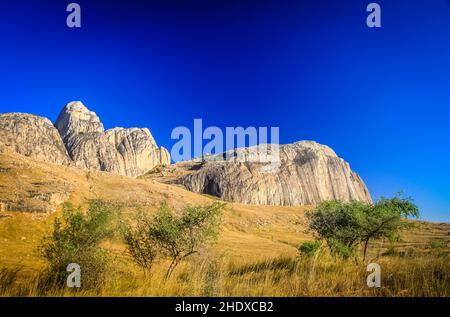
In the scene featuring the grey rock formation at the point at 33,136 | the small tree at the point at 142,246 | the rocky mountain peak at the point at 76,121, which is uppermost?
the rocky mountain peak at the point at 76,121

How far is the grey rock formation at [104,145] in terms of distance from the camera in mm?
143863

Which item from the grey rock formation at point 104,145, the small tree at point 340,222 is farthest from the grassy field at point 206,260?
the grey rock formation at point 104,145

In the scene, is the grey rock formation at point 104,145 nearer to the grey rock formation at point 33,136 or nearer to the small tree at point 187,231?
the grey rock formation at point 33,136

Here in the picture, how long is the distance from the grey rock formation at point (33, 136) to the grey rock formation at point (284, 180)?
1862 inches

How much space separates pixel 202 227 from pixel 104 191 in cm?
3509

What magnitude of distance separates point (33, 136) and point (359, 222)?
12230 centimetres

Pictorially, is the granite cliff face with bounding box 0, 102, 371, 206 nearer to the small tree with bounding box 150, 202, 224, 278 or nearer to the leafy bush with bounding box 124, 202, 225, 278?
the leafy bush with bounding box 124, 202, 225, 278

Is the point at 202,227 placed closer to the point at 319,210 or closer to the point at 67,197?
the point at 319,210

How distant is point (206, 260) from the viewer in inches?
374

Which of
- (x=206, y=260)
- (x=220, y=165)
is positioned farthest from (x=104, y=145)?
(x=206, y=260)

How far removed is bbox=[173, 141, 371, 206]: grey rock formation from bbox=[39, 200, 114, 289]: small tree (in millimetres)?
87150

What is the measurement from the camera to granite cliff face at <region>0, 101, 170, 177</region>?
11200 centimetres

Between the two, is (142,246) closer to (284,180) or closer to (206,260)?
(206,260)

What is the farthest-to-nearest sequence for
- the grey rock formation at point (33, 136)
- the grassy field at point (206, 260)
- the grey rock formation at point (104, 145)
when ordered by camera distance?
the grey rock formation at point (104, 145) → the grey rock formation at point (33, 136) → the grassy field at point (206, 260)
